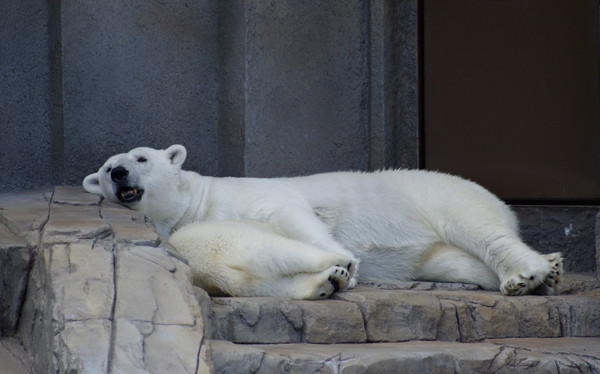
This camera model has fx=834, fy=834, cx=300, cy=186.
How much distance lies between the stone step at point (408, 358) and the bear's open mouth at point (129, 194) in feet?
6.10

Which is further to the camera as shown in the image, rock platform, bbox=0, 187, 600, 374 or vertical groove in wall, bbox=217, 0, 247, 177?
vertical groove in wall, bbox=217, 0, 247, 177

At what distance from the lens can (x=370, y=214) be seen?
5.45 metres

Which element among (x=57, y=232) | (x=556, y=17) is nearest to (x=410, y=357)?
(x=57, y=232)

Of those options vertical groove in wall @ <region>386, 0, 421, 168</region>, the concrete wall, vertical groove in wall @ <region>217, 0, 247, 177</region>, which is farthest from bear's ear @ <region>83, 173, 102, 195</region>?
vertical groove in wall @ <region>386, 0, 421, 168</region>

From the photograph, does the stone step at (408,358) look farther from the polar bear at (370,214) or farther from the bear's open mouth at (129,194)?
the bear's open mouth at (129,194)

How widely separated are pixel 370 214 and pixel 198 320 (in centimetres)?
245

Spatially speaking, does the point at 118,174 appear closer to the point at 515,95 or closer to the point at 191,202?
the point at 191,202

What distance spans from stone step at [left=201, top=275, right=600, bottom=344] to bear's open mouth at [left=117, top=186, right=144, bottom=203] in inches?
58.7

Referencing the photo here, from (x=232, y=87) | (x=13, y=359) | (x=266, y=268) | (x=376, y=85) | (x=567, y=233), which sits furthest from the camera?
(x=376, y=85)

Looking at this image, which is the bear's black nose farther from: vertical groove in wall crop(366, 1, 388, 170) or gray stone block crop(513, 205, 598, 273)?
gray stone block crop(513, 205, 598, 273)

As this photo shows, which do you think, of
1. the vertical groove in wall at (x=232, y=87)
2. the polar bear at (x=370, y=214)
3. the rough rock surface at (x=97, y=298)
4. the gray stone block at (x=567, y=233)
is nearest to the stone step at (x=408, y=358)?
the rough rock surface at (x=97, y=298)

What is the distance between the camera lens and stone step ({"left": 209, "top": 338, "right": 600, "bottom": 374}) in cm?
324

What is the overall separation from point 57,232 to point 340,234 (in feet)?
7.09

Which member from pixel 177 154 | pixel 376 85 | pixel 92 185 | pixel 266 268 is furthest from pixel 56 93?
pixel 266 268
